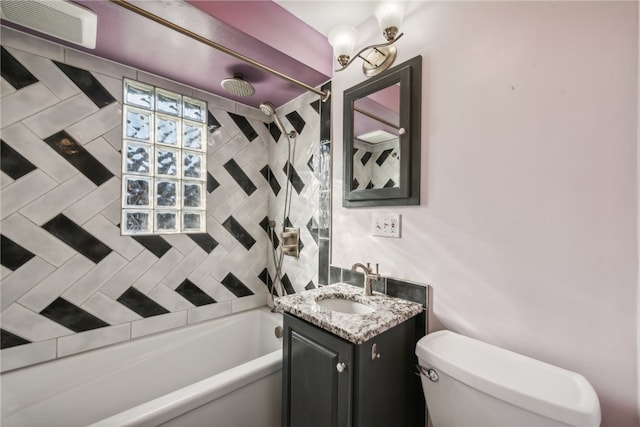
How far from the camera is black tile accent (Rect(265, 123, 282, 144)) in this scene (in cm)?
210

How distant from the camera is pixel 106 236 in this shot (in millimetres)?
1462

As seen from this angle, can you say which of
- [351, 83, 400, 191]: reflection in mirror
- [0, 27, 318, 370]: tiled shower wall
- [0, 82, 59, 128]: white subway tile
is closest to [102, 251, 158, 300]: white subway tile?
[0, 27, 318, 370]: tiled shower wall

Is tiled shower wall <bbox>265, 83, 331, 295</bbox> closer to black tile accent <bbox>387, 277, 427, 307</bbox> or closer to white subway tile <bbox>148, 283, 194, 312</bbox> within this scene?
black tile accent <bbox>387, 277, 427, 307</bbox>

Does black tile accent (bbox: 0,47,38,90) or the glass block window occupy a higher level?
black tile accent (bbox: 0,47,38,90)

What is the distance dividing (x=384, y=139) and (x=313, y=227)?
770 mm

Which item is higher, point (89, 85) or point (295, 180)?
point (89, 85)

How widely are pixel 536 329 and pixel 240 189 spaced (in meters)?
1.87

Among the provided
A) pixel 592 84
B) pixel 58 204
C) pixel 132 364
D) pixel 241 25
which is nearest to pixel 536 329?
pixel 592 84

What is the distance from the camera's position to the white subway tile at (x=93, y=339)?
136 cm

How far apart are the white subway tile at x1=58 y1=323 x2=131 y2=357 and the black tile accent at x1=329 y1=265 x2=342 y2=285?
1258 millimetres

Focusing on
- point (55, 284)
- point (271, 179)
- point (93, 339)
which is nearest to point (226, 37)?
point (271, 179)

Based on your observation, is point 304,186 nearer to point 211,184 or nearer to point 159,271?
point 211,184

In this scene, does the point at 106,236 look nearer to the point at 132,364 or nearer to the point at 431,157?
the point at 132,364

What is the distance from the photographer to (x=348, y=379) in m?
0.86
